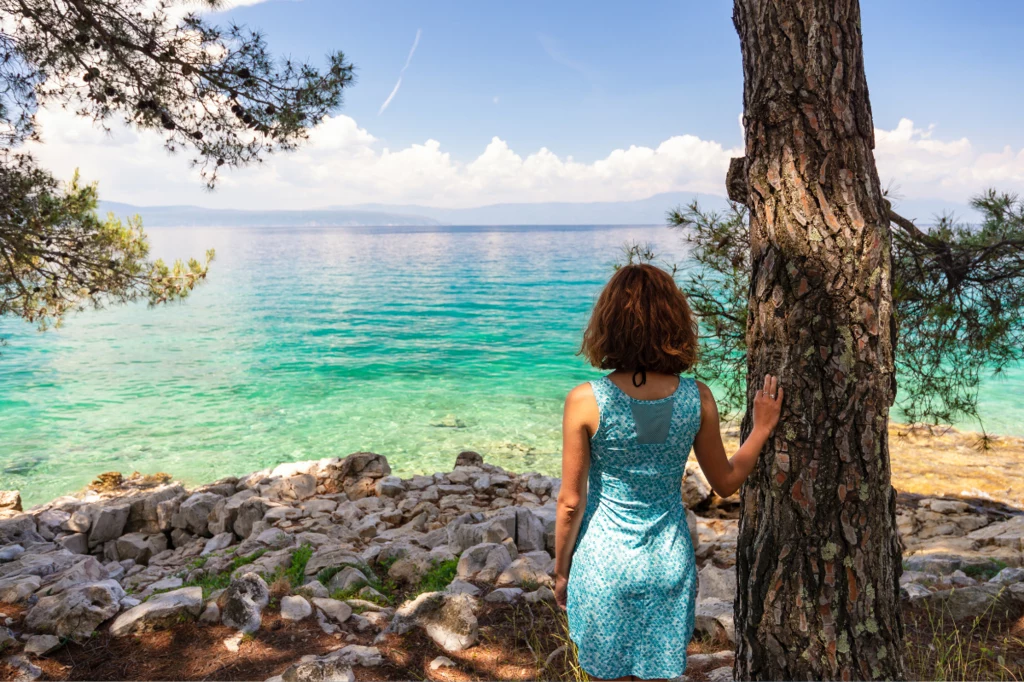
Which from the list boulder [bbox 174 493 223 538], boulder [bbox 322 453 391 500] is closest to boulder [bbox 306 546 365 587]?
boulder [bbox 174 493 223 538]

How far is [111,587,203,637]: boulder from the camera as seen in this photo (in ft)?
13.4

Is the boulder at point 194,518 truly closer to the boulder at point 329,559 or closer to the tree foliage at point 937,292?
the boulder at point 329,559

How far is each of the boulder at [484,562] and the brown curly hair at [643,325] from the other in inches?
123

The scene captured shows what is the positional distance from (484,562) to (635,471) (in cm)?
318

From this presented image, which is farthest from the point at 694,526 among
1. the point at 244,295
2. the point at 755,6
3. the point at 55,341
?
the point at 244,295

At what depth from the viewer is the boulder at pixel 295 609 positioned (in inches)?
167

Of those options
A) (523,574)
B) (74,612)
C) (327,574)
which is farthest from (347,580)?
(74,612)

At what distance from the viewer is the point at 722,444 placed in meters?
2.07

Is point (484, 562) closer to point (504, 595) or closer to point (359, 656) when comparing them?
point (504, 595)

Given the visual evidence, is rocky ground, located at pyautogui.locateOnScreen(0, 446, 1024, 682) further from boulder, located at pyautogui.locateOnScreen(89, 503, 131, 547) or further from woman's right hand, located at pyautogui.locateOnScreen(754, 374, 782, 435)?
woman's right hand, located at pyautogui.locateOnScreen(754, 374, 782, 435)

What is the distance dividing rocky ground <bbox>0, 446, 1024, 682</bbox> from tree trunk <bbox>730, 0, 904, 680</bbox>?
82 centimetres

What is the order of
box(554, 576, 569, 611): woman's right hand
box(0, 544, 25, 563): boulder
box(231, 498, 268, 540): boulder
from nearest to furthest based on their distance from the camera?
box(554, 576, 569, 611): woman's right hand, box(0, 544, 25, 563): boulder, box(231, 498, 268, 540): boulder

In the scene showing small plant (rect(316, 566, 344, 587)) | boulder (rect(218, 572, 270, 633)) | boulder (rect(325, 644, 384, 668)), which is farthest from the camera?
small plant (rect(316, 566, 344, 587))

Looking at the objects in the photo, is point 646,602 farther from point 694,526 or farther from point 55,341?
point 55,341
